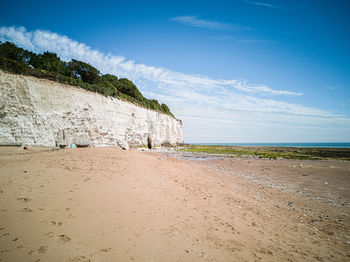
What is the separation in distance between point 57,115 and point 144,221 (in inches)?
807

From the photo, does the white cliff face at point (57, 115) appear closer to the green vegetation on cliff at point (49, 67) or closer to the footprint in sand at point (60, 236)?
the green vegetation on cliff at point (49, 67)

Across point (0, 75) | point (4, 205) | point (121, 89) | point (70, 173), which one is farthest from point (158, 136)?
point (4, 205)

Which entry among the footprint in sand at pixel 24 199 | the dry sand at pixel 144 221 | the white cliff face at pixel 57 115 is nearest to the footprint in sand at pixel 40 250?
the dry sand at pixel 144 221

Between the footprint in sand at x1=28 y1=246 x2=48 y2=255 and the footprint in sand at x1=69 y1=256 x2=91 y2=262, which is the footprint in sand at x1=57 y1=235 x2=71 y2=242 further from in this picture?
the footprint in sand at x1=69 y1=256 x2=91 y2=262

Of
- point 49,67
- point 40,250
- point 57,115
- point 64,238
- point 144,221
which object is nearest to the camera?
point 40,250

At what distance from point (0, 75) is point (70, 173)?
17363 mm

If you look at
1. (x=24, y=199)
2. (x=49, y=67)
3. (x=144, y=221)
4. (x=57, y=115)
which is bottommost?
(x=144, y=221)

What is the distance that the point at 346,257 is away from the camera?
13.7ft

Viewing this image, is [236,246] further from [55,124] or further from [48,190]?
[55,124]

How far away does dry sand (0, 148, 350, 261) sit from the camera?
9.34 feet

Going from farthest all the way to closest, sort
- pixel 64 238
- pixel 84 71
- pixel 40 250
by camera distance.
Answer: pixel 84 71 < pixel 64 238 < pixel 40 250

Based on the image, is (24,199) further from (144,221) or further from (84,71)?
(84,71)

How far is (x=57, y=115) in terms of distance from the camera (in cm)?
1884

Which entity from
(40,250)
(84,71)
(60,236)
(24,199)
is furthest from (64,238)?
(84,71)
